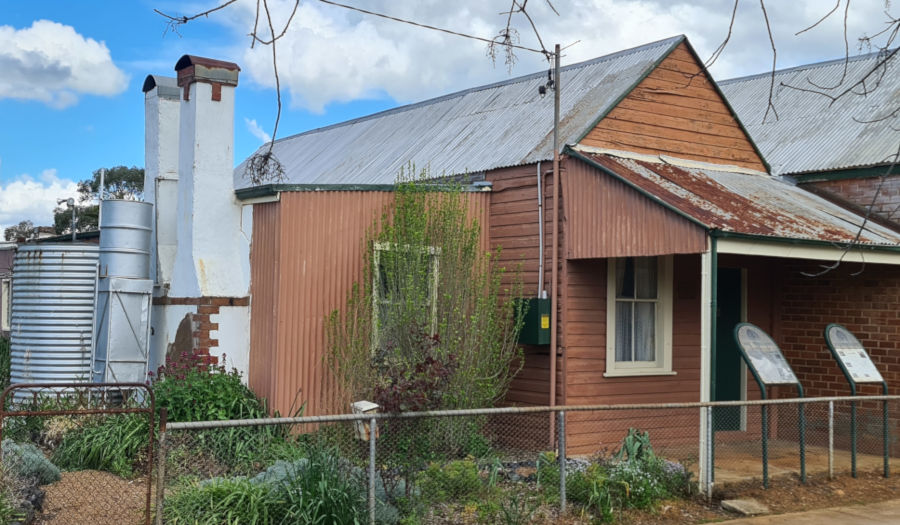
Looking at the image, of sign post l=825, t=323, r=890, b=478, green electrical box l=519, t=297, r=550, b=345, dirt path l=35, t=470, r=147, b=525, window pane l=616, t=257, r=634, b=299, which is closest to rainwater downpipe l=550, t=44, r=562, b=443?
green electrical box l=519, t=297, r=550, b=345

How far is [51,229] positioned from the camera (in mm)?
26625

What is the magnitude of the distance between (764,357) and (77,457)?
7.18 m

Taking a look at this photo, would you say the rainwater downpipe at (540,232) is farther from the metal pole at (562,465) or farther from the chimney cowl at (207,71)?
the chimney cowl at (207,71)

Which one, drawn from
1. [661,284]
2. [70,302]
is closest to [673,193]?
[661,284]

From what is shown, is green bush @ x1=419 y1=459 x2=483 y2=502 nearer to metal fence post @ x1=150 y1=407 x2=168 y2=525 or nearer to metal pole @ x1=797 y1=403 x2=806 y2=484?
metal fence post @ x1=150 y1=407 x2=168 y2=525

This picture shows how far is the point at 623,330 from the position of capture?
11.8m

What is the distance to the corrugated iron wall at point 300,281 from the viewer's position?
34.4 feet

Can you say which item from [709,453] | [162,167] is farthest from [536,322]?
[162,167]

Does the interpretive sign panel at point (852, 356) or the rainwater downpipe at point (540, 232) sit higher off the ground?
the rainwater downpipe at point (540, 232)

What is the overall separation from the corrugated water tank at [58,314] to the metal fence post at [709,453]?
23.4 ft

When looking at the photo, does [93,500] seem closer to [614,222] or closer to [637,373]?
[614,222]

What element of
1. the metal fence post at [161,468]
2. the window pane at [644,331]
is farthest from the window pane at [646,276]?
the metal fence post at [161,468]

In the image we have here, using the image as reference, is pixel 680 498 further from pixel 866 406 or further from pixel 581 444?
pixel 866 406

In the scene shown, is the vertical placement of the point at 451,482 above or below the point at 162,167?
below
